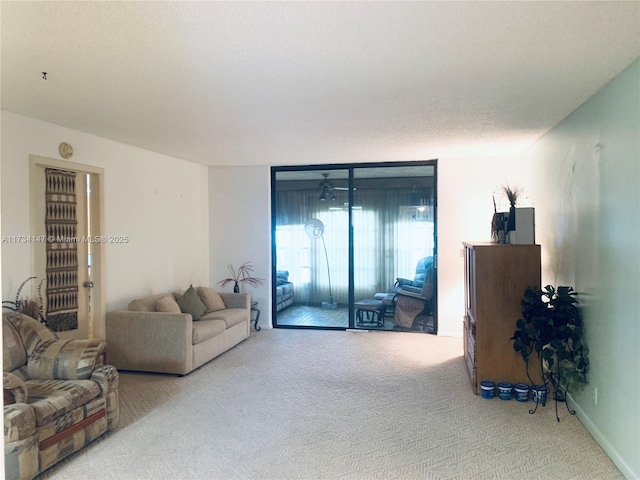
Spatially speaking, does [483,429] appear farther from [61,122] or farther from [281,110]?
[61,122]

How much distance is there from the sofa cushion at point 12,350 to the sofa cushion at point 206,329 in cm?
163

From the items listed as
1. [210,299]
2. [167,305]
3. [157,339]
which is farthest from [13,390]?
[210,299]

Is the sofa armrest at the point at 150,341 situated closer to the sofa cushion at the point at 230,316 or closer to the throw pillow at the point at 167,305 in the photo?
the throw pillow at the point at 167,305

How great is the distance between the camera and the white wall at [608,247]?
2469mm

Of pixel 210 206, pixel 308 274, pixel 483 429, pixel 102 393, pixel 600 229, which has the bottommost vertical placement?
pixel 483 429

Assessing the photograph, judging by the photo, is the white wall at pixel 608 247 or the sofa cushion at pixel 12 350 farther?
the sofa cushion at pixel 12 350

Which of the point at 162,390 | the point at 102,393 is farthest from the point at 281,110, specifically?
the point at 162,390

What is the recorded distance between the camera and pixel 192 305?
5.09m

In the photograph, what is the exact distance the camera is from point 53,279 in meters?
3.92

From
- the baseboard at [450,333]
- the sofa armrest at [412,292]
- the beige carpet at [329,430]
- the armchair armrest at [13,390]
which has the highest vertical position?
the sofa armrest at [412,292]

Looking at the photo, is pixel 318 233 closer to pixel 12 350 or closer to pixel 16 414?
pixel 12 350

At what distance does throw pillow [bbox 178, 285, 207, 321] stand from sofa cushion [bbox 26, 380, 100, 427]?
207 centimetres

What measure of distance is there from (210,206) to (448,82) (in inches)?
181

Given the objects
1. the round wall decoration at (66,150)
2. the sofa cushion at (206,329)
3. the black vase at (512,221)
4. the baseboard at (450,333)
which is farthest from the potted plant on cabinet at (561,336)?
the round wall decoration at (66,150)
